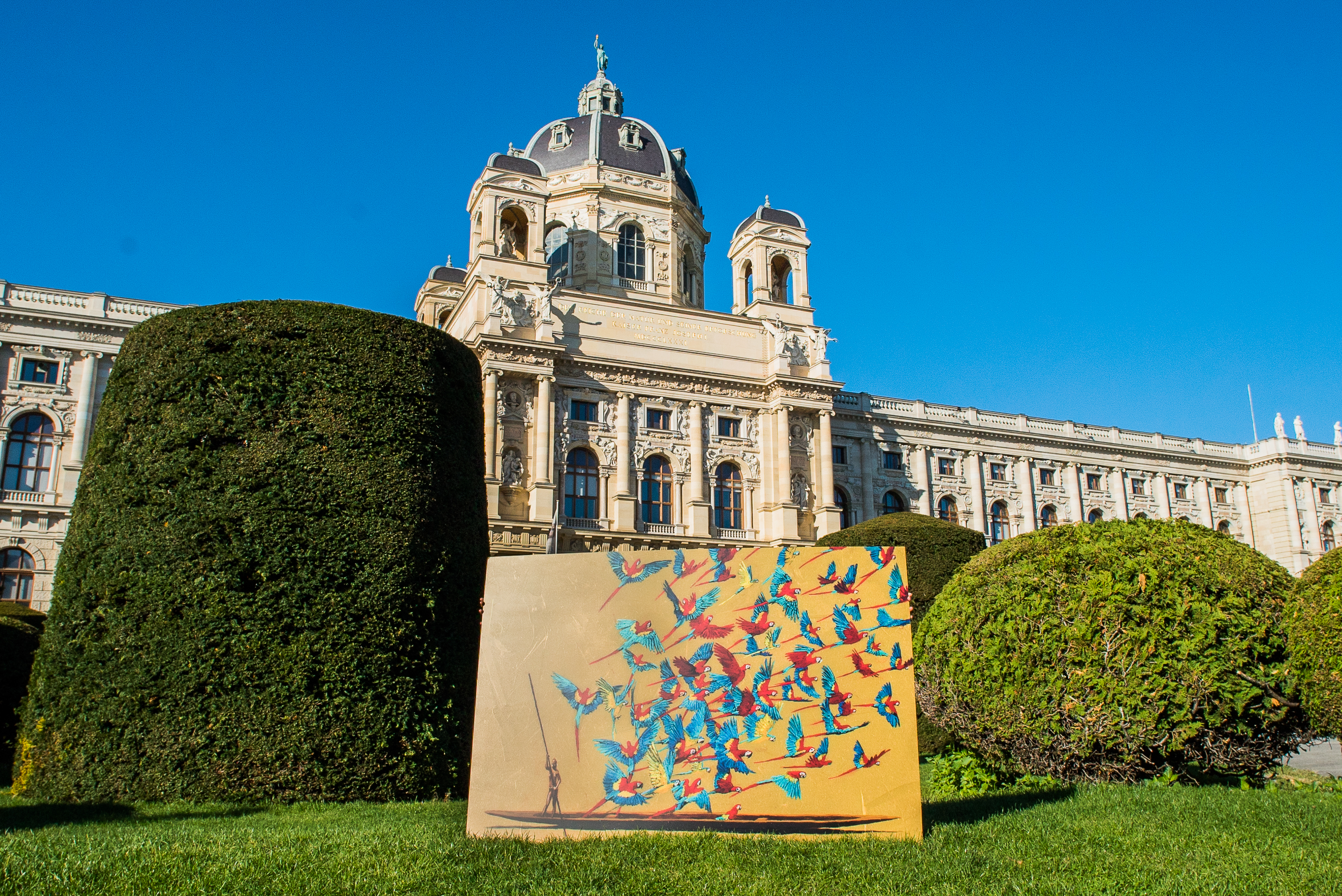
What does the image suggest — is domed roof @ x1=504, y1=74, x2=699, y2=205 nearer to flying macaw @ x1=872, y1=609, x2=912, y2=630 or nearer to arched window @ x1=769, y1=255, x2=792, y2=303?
arched window @ x1=769, y1=255, x2=792, y2=303

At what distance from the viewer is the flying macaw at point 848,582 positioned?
8.47 meters

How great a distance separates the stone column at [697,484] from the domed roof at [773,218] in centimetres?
1041

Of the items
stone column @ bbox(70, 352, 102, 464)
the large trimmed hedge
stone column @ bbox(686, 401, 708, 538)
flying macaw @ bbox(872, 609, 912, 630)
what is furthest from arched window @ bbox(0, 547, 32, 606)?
flying macaw @ bbox(872, 609, 912, 630)

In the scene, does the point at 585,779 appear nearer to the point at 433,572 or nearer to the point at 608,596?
the point at 608,596

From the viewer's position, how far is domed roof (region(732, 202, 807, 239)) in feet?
152

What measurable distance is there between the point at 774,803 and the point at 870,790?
2.62 feet

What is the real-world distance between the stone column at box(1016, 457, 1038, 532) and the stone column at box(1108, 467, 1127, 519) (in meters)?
5.48

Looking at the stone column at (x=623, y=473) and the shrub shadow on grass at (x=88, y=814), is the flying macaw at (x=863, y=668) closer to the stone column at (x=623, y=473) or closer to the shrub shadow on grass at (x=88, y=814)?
the shrub shadow on grass at (x=88, y=814)

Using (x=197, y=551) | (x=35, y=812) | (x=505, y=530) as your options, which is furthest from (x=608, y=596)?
(x=505, y=530)

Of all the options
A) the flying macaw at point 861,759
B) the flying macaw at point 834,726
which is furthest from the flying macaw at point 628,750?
the flying macaw at point 861,759

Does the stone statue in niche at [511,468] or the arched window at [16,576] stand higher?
the stone statue in niche at [511,468]

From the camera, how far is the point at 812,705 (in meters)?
8.30

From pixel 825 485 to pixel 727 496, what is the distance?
417cm

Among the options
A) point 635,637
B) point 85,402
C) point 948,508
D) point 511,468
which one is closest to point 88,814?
point 635,637
